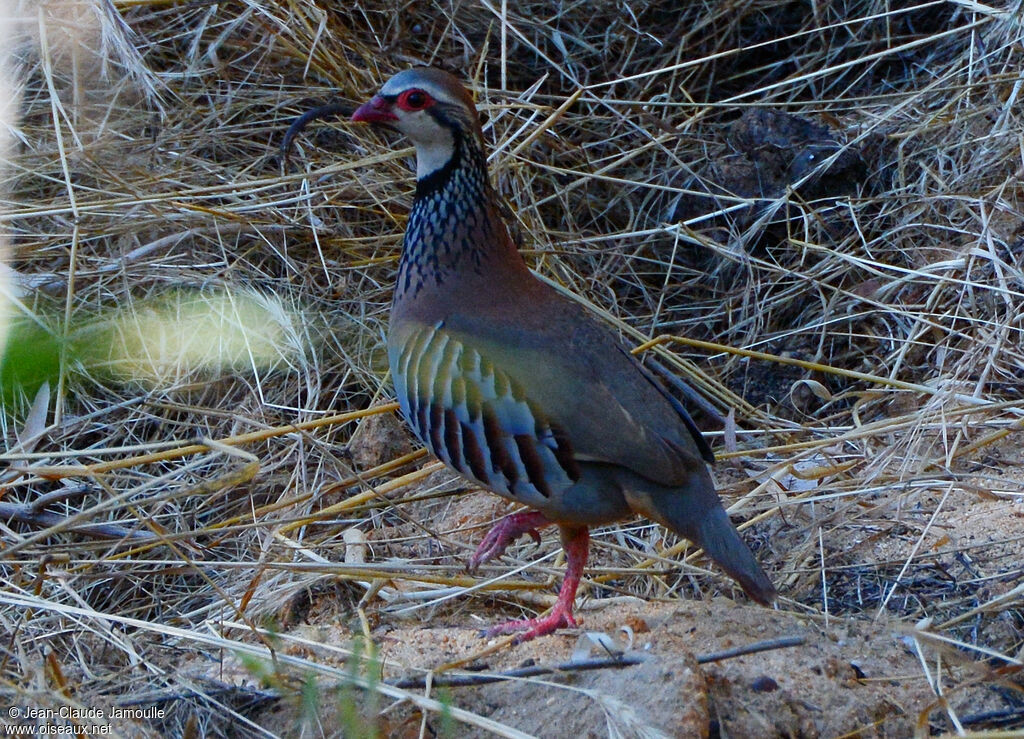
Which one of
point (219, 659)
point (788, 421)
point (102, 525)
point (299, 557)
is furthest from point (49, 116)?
point (788, 421)

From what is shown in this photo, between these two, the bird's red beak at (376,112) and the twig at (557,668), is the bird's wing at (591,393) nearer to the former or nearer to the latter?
the twig at (557,668)

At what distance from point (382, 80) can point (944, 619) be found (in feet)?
10.8

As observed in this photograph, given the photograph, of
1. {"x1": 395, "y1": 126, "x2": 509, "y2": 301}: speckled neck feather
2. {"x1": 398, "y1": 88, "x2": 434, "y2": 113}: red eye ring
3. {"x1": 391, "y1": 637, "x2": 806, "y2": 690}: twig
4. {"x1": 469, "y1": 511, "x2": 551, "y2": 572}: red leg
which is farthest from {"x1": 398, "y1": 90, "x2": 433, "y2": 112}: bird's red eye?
{"x1": 391, "y1": 637, "x2": 806, "y2": 690}: twig

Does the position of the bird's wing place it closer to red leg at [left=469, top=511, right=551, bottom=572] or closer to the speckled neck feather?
the speckled neck feather

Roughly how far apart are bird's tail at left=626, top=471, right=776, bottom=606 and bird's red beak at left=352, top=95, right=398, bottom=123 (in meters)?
1.32

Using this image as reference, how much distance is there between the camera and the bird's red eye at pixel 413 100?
10.5ft

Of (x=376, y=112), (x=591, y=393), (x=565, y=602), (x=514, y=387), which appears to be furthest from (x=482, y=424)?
(x=376, y=112)

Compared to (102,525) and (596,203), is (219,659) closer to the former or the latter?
(102,525)

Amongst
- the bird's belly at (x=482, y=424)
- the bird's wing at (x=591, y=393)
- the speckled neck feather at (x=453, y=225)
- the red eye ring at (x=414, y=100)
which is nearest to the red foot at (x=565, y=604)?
the bird's belly at (x=482, y=424)

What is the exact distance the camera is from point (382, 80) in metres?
4.92

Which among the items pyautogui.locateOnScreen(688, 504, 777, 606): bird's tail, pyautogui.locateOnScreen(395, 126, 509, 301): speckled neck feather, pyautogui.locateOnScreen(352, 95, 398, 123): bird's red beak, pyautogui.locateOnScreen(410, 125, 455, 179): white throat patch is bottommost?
pyautogui.locateOnScreen(688, 504, 777, 606): bird's tail

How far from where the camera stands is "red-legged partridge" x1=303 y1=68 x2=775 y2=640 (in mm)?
2855

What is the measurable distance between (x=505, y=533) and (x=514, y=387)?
0.48 metres

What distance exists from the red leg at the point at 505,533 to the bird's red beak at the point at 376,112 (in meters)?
1.23
